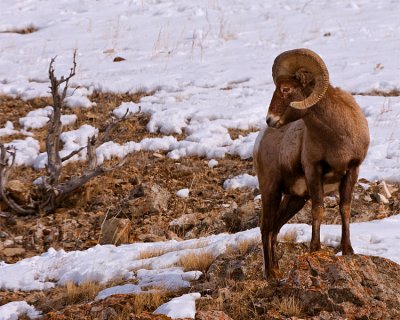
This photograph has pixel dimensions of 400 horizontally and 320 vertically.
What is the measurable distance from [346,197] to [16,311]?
3.15 m

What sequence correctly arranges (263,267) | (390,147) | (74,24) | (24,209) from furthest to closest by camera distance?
(74,24) → (390,147) → (24,209) → (263,267)

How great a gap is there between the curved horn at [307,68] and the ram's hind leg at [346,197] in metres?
0.64

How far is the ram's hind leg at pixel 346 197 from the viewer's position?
19.2 ft

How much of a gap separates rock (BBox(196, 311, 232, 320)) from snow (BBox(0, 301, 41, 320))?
1.99 m

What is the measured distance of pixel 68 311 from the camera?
570 cm

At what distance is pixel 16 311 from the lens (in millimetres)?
6730

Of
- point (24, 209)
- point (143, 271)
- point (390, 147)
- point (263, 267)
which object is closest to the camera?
point (263, 267)

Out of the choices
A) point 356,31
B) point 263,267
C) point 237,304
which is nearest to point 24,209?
point 263,267

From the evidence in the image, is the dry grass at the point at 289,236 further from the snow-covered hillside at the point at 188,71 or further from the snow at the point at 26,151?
the snow at the point at 26,151

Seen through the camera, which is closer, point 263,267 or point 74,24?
point 263,267

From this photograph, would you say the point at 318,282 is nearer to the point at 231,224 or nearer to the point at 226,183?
the point at 231,224

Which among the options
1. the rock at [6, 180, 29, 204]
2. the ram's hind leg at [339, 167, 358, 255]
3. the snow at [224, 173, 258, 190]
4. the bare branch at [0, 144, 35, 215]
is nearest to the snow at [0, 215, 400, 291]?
the ram's hind leg at [339, 167, 358, 255]

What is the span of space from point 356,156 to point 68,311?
2.54m

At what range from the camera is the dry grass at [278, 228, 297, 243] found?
755 centimetres
